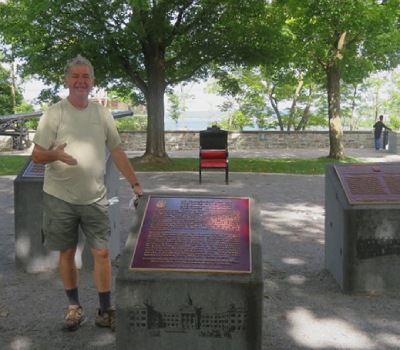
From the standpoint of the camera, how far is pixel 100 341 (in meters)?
3.78

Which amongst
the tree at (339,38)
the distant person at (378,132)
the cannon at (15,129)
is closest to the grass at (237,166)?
the tree at (339,38)

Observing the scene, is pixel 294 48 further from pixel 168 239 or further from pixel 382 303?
pixel 168 239

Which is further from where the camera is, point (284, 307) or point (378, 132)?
point (378, 132)

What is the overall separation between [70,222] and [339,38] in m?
16.6

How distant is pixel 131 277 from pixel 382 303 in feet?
8.20

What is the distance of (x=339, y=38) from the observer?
18406mm

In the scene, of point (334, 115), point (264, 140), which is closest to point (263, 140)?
point (264, 140)

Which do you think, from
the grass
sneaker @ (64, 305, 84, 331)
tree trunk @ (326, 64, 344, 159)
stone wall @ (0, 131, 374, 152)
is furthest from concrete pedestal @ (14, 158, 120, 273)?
stone wall @ (0, 131, 374, 152)

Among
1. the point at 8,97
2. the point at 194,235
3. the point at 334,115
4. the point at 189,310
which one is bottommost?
the point at 189,310

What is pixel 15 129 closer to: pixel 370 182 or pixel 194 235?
pixel 370 182

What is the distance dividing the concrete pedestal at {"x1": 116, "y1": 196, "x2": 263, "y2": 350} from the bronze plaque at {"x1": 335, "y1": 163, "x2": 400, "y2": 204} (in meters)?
1.98

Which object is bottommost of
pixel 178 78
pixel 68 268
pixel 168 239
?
pixel 68 268

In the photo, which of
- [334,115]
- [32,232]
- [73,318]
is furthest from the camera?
[334,115]

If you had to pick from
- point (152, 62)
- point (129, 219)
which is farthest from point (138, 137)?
point (129, 219)
